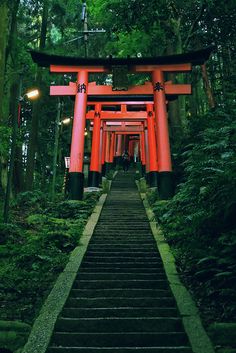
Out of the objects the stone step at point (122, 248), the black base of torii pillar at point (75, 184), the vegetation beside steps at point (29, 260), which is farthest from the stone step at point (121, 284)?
the black base of torii pillar at point (75, 184)

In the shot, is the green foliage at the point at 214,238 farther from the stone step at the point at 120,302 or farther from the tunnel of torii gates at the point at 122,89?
the tunnel of torii gates at the point at 122,89

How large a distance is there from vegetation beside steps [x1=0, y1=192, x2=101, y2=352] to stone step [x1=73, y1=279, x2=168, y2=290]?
61cm

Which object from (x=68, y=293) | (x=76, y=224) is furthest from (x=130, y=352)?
(x=76, y=224)

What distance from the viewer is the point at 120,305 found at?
6773 mm

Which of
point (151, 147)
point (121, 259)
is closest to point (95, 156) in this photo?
point (151, 147)

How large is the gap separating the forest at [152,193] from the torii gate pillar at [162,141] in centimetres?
54

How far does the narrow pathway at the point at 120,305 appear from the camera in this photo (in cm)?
557

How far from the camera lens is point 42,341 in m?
5.38

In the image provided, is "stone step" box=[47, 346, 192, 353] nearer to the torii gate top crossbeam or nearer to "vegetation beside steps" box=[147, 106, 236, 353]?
"vegetation beside steps" box=[147, 106, 236, 353]

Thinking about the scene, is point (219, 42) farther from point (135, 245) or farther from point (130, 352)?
point (130, 352)

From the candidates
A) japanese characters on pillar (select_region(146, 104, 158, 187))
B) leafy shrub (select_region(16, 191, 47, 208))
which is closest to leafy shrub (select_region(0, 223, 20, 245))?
leafy shrub (select_region(16, 191, 47, 208))

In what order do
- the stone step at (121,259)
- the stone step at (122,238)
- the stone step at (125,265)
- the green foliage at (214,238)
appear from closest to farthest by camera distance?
the green foliage at (214,238) → the stone step at (125,265) → the stone step at (121,259) → the stone step at (122,238)

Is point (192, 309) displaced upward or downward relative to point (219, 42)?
downward

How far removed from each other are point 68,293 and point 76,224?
5.01 m
